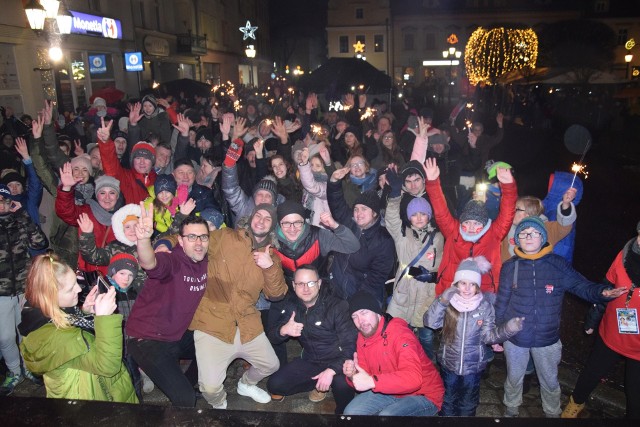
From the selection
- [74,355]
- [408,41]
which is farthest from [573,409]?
[408,41]

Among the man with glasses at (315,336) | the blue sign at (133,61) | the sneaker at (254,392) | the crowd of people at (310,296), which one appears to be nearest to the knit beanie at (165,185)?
the crowd of people at (310,296)

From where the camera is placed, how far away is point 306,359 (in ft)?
14.6

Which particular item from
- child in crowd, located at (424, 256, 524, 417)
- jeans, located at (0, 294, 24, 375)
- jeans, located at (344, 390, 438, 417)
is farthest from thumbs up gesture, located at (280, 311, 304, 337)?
jeans, located at (0, 294, 24, 375)

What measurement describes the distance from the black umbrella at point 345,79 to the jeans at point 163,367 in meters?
14.0

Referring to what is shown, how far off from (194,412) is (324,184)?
3987mm

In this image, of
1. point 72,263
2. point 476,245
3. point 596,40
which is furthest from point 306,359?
point 596,40

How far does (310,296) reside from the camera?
4.15m

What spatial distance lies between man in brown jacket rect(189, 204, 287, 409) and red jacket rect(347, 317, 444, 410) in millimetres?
1022

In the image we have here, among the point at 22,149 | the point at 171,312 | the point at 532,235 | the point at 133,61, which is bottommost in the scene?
the point at 171,312

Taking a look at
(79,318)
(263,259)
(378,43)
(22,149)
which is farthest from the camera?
(378,43)

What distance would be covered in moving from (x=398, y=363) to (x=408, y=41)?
60894 mm

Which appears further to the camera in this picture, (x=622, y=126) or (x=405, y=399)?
(x=622, y=126)

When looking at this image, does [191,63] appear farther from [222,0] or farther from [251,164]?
[251,164]

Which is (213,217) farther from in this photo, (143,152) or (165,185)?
(143,152)
